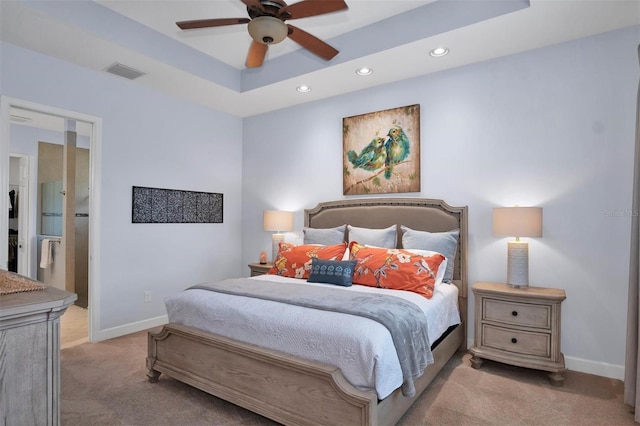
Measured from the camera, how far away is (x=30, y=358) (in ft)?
3.88

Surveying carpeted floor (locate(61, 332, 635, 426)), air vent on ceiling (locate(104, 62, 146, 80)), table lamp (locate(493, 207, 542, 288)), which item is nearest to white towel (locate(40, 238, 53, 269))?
carpeted floor (locate(61, 332, 635, 426))

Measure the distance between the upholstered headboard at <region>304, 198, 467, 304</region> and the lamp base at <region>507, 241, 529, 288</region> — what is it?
1.49 feet

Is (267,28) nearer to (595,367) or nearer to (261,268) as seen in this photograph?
(261,268)

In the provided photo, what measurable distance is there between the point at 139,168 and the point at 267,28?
2460 mm

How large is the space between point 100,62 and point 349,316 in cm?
324

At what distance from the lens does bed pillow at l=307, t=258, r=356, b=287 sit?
2904 millimetres

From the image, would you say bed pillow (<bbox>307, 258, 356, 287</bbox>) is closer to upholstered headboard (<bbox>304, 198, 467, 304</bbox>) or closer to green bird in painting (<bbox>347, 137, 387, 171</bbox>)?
upholstered headboard (<bbox>304, 198, 467, 304</bbox>)

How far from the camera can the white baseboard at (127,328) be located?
3.53 meters

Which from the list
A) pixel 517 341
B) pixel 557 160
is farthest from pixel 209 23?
pixel 517 341

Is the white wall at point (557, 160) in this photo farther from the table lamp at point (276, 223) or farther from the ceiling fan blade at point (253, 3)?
the ceiling fan blade at point (253, 3)

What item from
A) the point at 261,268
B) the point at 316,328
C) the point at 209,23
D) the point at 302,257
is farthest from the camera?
the point at 261,268

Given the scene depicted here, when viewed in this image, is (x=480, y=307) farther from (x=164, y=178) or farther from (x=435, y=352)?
(x=164, y=178)

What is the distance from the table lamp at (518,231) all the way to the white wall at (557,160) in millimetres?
250

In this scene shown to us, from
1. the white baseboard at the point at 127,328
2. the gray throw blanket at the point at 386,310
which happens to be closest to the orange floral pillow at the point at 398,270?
the gray throw blanket at the point at 386,310
